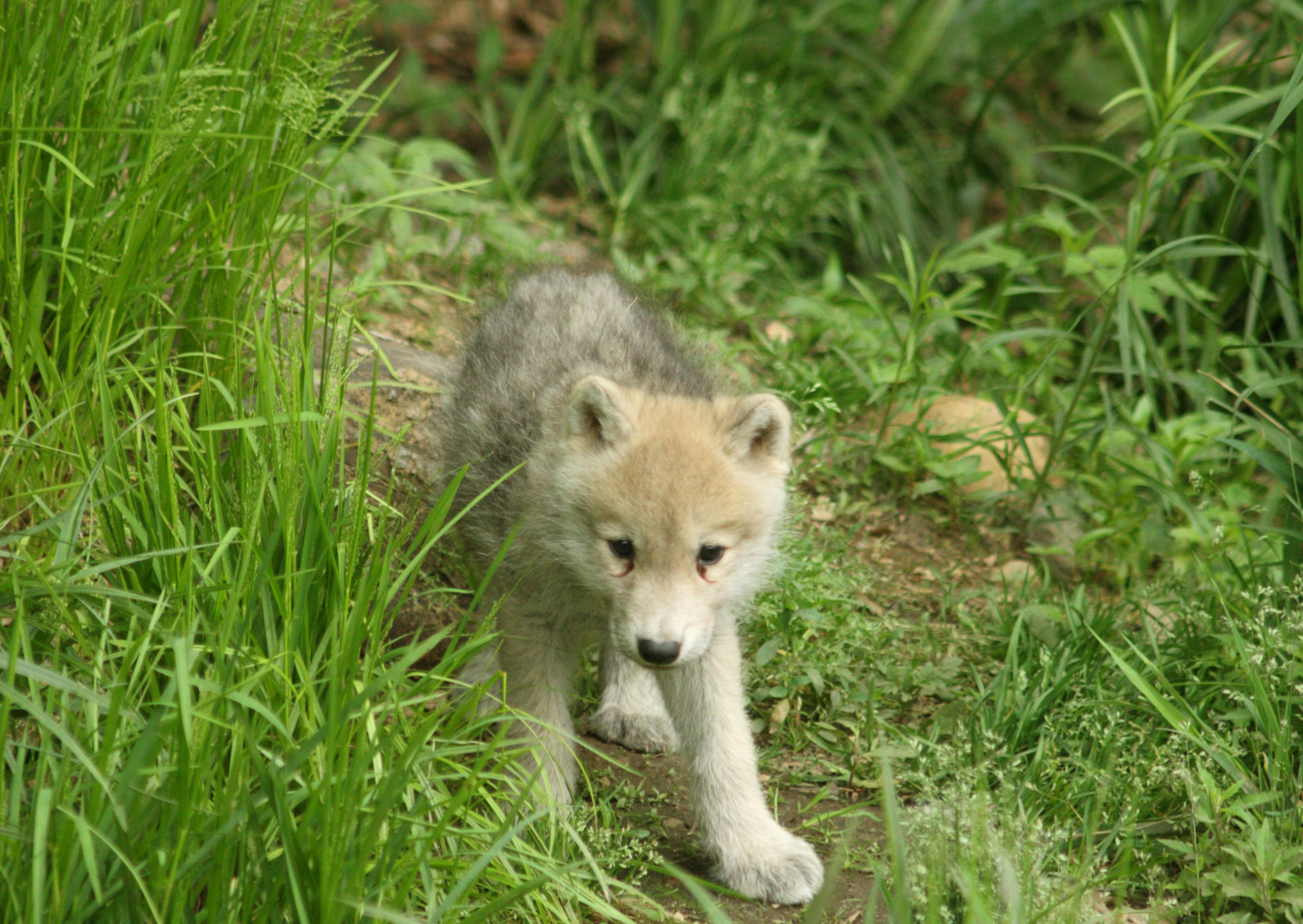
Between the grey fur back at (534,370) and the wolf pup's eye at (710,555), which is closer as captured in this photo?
the wolf pup's eye at (710,555)

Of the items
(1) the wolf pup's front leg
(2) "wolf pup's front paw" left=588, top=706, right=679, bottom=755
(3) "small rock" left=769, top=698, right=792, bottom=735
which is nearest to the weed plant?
(3) "small rock" left=769, top=698, right=792, bottom=735

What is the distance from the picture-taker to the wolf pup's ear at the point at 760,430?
3277 millimetres

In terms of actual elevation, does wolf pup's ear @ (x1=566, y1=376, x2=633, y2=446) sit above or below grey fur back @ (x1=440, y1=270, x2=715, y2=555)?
above

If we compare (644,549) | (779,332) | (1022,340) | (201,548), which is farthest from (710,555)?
(1022,340)

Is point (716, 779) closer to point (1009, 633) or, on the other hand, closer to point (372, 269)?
point (1009, 633)

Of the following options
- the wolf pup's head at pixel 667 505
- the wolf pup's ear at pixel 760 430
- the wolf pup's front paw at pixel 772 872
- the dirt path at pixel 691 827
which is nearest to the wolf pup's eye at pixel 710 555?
the wolf pup's head at pixel 667 505

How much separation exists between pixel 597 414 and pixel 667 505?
359 millimetres

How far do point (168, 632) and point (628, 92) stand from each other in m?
5.77

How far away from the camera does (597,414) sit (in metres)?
3.29

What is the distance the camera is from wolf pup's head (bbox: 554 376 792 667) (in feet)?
10.1

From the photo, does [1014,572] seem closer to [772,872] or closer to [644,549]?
[772,872]

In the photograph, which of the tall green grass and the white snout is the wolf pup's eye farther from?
the tall green grass

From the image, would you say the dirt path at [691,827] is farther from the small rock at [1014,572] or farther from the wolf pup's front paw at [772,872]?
the small rock at [1014,572]

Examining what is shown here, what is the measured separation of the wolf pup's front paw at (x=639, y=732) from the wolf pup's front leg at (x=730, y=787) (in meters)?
0.53
